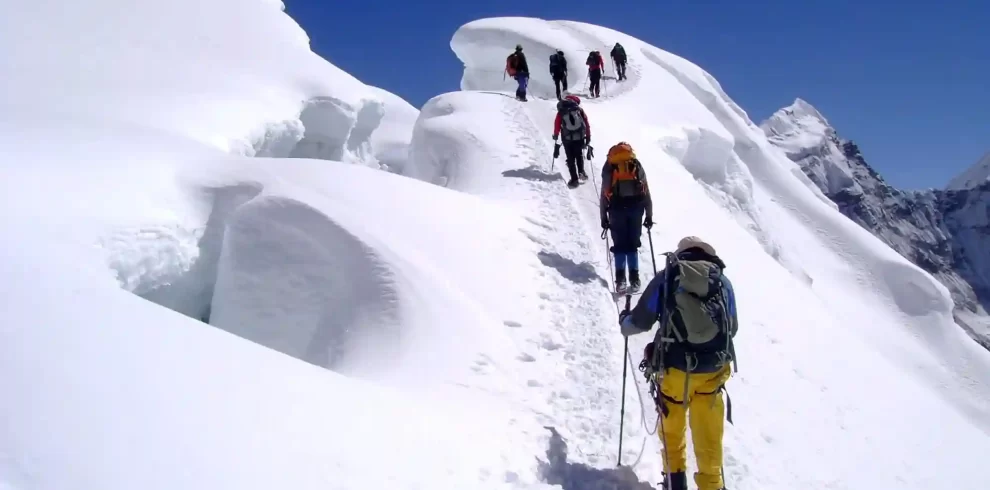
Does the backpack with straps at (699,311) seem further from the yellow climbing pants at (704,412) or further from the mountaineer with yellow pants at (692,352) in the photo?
the yellow climbing pants at (704,412)

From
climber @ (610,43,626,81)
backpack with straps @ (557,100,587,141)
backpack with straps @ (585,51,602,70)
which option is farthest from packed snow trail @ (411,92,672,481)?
climber @ (610,43,626,81)

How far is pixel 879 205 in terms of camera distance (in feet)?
564

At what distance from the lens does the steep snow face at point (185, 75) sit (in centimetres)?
1045

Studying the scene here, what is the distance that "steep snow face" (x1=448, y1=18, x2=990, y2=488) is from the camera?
704 centimetres

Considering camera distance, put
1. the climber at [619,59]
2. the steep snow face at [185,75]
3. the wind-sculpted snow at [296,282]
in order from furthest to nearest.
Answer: the climber at [619,59] → the steep snow face at [185,75] → the wind-sculpted snow at [296,282]

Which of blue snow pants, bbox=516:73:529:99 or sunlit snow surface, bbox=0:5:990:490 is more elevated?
blue snow pants, bbox=516:73:529:99

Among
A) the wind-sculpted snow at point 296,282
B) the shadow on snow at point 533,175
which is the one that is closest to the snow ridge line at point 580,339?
the shadow on snow at point 533,175

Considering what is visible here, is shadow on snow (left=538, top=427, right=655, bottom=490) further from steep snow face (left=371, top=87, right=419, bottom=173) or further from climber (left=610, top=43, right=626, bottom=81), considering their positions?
climber (left=610, top=43, right=626, bottom=81)

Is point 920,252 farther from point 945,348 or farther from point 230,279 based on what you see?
point 230,279

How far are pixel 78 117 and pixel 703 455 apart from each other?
9.25m

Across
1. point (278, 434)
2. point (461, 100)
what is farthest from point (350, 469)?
point (461, 100)

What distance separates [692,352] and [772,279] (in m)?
9.88

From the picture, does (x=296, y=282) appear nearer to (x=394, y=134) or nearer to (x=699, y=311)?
(x=699, y=311)

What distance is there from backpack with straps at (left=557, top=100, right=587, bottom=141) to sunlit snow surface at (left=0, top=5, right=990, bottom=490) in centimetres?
100
